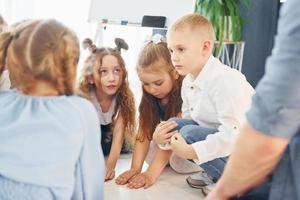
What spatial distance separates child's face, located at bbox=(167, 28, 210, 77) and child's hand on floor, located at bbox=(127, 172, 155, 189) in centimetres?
43

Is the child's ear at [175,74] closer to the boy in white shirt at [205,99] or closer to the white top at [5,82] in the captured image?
the boy in white shirt at [205,99]

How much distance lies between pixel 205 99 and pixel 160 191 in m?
0.38

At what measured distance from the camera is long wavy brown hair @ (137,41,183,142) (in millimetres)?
1505

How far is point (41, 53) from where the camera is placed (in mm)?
839

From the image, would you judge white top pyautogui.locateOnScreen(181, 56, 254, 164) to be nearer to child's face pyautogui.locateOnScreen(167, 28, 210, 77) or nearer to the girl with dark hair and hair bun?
child's face pyautogui.locateOnScreen(167, 28, 210, 77)

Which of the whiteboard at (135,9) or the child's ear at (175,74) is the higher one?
the whiteboard at (135,9)

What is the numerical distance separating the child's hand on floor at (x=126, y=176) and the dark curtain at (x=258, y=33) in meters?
1.38

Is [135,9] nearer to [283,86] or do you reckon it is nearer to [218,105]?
[218,105]

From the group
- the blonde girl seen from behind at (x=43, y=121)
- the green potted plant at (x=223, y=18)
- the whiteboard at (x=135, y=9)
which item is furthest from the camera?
the whiteboard at (x=135, y=9)

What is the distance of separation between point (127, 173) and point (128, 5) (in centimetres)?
129

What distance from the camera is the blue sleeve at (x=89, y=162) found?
89cm

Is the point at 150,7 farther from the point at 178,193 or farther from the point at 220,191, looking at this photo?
the point at 220,191

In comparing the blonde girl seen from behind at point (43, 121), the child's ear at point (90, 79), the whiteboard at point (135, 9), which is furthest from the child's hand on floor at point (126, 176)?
the whiteboard at point (135, 9)

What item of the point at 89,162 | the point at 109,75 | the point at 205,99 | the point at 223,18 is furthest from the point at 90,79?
the point at 223,18
